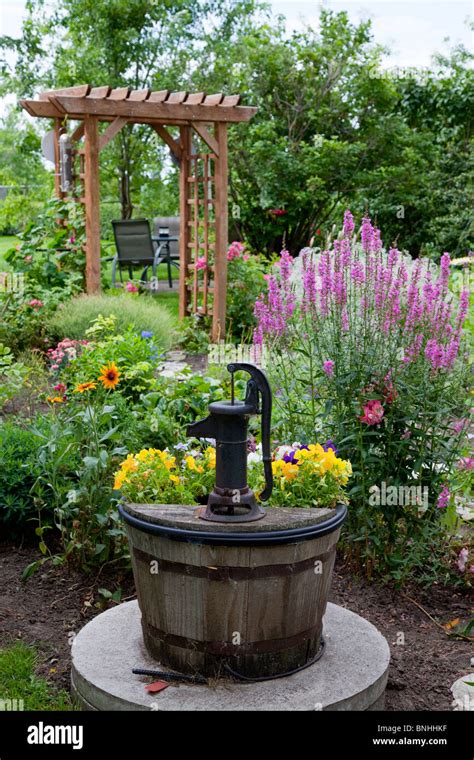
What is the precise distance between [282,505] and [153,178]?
13.2 metres

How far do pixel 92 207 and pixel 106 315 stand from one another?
1.65 meters

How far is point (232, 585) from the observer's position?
7.52 ft

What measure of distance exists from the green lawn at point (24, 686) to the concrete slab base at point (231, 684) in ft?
0.40

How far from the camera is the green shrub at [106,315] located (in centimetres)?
695

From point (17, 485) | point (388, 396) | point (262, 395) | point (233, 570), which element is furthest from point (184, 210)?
point (233, 570)

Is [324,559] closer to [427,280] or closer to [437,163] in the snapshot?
[427,280]

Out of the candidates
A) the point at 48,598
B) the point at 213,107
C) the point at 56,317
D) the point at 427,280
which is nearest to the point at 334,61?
the point at 213,107

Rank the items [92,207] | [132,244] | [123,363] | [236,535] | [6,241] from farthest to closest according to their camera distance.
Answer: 1. [6,241]
2. [132,244]
3. [92,207]
4. [123,363]
5. [236,535]

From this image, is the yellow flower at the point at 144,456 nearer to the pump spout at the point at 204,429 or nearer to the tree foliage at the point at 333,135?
the pump spout at the point at 204,429

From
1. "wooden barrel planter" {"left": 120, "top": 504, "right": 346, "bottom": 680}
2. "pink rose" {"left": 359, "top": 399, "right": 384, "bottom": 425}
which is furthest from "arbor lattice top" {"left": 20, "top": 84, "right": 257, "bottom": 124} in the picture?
"wooden barrel planter" {"left": 120, "top": 504, "right": 346, "bottom": 680}

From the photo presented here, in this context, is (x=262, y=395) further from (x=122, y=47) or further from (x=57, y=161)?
(x=122, y=47)

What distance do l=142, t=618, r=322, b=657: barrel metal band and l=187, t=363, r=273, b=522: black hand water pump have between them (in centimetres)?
35

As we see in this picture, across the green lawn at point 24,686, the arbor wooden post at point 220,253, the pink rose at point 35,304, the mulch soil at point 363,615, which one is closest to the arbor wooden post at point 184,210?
the arbor wooden post at point 220,253

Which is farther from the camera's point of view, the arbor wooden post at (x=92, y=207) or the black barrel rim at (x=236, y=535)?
the arbor wooden post at (x=92, y=207)
